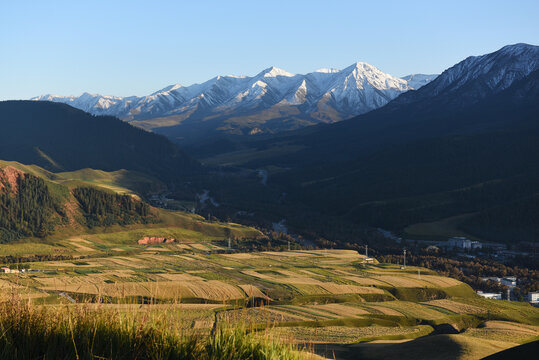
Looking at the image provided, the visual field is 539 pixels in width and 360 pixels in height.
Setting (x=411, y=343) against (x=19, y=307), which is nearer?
(x=19, y=307)

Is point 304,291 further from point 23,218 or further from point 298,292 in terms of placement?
point 23,218

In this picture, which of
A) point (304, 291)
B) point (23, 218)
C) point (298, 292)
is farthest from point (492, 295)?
point (23, 218)

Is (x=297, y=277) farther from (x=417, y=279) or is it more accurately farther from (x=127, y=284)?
(x=127, y=284)

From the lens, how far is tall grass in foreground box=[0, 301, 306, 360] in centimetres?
1784

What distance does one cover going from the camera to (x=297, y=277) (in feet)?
441

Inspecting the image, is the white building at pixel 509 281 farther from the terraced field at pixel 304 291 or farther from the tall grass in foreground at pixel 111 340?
the tall grass in foreground at pixel 111 340

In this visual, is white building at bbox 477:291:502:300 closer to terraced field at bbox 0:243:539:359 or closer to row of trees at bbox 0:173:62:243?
terraced field at bbox 0:243:539:359

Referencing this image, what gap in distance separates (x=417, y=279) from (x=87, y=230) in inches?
4326

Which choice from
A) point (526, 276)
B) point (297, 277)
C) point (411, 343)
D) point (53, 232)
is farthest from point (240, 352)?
point (53, 232)

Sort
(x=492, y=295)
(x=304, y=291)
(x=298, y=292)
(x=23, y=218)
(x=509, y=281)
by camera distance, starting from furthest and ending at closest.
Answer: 1. (x=23, y=218)
2. (x=509, y=281)
3. (x=492, y=295)
4. (x=304, y=291)
5. (x=298, y=292)

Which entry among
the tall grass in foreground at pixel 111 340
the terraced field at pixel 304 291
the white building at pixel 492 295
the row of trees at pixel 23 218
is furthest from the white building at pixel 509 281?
the tall grass in foreground at pixel 111 340

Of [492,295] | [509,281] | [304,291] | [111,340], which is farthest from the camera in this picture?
[509,281]

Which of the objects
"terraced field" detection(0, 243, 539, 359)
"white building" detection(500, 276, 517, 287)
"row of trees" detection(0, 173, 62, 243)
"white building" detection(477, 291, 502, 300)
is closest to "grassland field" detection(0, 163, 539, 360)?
"terraced field" detection(0, 243, 539, 359)

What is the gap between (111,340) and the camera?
1803cm
